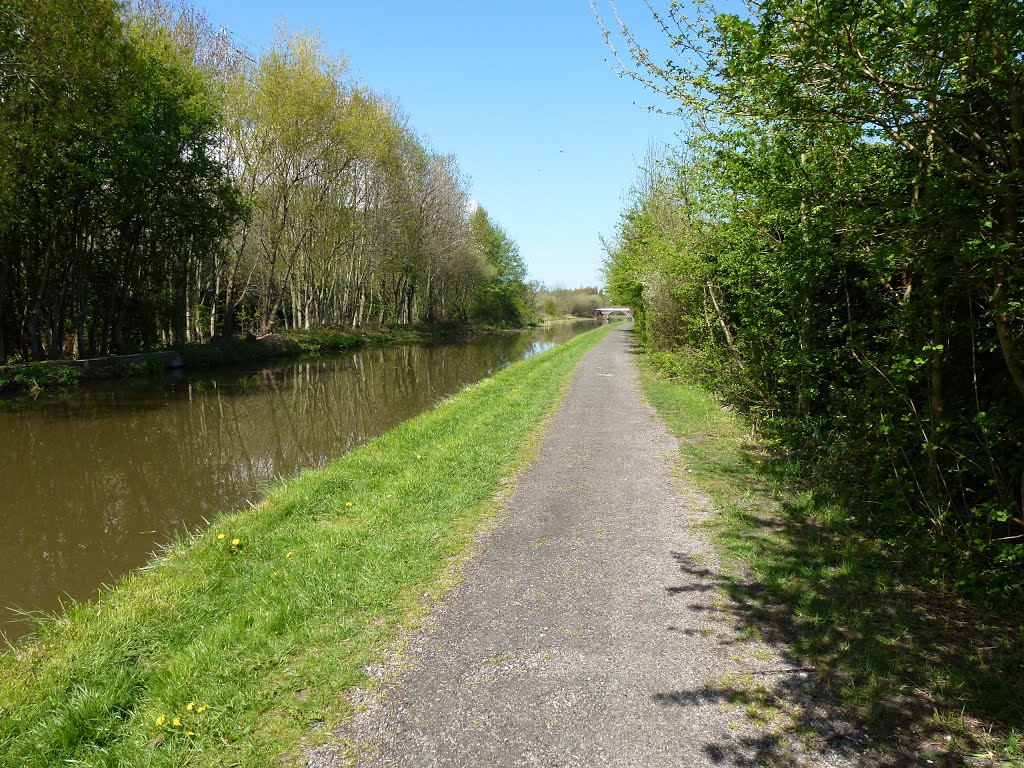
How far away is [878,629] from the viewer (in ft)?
11.8

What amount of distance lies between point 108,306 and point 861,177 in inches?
1025

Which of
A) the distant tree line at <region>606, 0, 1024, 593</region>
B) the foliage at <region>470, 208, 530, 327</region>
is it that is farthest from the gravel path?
the foliage at <region>470, 208, 530, 327</region>

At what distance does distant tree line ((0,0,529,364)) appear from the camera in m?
15.5

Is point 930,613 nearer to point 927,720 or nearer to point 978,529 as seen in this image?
point 978,529

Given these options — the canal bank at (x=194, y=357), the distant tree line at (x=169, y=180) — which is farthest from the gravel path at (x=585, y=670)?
the canal bank at (x=194, y=357)

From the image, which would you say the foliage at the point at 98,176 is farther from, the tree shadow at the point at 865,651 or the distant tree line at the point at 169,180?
the tree shadow at the point at 865,651

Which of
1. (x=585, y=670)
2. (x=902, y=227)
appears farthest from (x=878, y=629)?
(x=902, y=227)

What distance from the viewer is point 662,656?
11.3 feet

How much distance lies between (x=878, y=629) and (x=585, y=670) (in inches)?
74.9

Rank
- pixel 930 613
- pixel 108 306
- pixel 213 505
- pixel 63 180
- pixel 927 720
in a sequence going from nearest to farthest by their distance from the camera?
pixel 927 720
pixel 930 613
pixel 213 505
pixel 63 180
pixel 108 306

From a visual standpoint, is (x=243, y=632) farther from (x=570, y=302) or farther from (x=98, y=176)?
(x=570, y=302)

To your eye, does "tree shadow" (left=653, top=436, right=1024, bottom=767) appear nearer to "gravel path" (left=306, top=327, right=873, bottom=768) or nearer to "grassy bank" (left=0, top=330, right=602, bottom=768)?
"gravel path" (left=306, top=327, right=873, bottom=768)

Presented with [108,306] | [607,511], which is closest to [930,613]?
[607,511]

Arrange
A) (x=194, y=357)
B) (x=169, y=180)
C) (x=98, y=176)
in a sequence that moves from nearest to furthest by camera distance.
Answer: (x=98, y=176), (x=169, y=180), (x=194, y=357)
